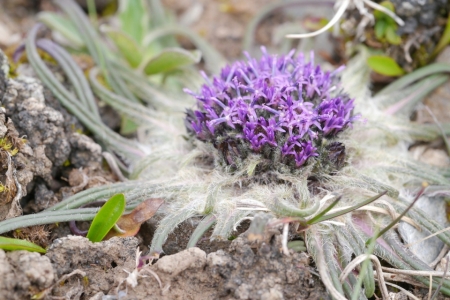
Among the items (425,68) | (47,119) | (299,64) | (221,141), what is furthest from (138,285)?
(425,68)

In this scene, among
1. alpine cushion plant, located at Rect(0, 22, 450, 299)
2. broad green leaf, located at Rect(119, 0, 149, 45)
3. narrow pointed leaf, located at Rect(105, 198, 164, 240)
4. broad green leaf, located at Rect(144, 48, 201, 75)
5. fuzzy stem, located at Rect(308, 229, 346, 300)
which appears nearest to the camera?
fuzzy stem, located at Rect(308, 229, 346, 300)

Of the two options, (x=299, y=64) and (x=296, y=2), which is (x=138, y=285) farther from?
(x=296, y=2)

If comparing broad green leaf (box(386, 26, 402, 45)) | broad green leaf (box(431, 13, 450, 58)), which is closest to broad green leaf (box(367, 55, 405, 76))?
broad green leaf (box(386, 26, 402, 45))

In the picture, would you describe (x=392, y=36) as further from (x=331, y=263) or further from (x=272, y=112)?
(x=331, y=263)

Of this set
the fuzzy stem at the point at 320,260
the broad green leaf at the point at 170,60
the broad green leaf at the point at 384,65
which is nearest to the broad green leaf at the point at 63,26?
the broad green leaf at the point at 170,60

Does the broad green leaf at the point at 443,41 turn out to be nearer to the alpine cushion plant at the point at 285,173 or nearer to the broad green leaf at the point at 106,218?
the alpine cushion plant at the point at 285,173

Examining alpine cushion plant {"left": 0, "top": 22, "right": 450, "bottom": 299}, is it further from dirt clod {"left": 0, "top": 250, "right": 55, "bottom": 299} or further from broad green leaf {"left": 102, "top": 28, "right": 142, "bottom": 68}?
broad green leaf {"left": 102, "top": 28, "right": 142, "bottom": 68}

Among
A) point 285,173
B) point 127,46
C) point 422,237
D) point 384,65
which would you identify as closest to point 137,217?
point 285,173
